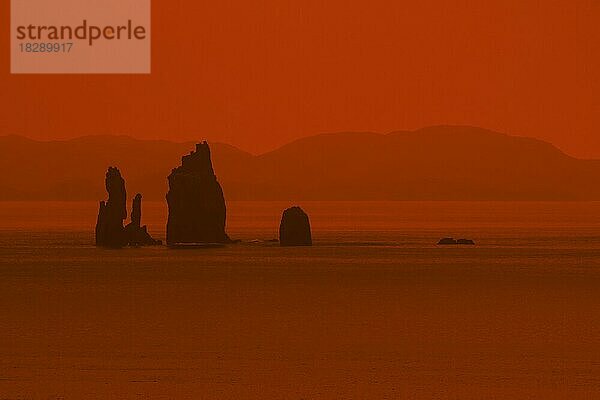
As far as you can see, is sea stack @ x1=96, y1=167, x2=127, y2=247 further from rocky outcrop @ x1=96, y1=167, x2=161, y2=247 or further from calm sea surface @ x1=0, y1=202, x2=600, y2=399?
calm sea surface @ x1=0, y1=202, x2=600, y2=399

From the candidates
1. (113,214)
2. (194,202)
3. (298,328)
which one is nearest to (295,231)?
(194,202)

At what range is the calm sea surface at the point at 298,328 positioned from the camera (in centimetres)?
3203

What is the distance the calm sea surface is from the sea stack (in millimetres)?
19348

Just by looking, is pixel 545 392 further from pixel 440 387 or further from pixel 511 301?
pixel 511 301

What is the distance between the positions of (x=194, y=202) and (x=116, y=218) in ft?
24.8

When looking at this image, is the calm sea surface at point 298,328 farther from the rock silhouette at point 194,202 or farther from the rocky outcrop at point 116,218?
the rock silhouette at point 194,202

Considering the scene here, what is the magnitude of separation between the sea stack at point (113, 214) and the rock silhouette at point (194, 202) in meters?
4.74

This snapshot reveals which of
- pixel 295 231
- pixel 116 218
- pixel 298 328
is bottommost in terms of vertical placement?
pixel 298 328

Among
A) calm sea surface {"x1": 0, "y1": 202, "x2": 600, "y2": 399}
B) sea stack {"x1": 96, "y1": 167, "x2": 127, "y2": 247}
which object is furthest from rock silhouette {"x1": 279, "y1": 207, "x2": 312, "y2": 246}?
calm sea surface {"x1": 0, "y1": 202, "x2": 600, "y2": 399}

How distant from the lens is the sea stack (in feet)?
386

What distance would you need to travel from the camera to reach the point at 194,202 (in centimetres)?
12000

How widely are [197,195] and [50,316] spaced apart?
67.9m

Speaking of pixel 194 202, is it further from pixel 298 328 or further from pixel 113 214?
pixel 298 328

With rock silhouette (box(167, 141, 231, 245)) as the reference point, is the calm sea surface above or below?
below
